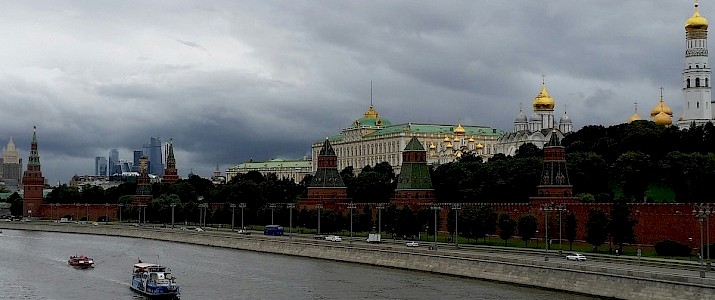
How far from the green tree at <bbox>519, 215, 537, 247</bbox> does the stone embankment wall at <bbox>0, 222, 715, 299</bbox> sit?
36.3ft

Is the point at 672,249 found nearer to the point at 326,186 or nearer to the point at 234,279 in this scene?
the point at 234,279

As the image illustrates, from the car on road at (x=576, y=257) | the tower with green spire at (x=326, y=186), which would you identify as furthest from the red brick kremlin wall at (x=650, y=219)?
the tower with green spire at (x=326, y=186)

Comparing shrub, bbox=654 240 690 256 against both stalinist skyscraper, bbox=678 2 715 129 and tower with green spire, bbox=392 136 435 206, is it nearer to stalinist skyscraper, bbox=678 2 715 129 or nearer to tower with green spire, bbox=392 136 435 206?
tower with green spire, bbox=392 136 435 206

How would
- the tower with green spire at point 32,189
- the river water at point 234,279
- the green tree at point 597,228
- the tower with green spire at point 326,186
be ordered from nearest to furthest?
the river water at point 234,279 < the green tree at point 597,228 < the tower with green spire at point 326,186 < the tower with green spire at point 32,189

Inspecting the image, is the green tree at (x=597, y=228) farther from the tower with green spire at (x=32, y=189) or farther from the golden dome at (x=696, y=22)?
the tower with green spire at (x=32, y=189)

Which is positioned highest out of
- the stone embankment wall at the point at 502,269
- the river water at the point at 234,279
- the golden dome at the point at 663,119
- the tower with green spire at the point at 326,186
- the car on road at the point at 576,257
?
the golden dome at the point at 663,119

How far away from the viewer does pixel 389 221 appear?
290 feet

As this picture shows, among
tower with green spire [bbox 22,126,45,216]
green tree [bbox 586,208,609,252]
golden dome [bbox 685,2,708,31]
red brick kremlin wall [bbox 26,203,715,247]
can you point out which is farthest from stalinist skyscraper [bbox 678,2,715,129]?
tower with green spire [bbox 22,126,45,216]

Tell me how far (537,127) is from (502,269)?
10212cm

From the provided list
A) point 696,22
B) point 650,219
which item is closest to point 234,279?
point 650,219

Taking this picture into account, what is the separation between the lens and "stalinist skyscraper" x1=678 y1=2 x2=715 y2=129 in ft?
413

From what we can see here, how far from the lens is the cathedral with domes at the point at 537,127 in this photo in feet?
484

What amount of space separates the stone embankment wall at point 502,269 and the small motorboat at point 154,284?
15721 mm

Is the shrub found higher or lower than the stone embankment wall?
higher
